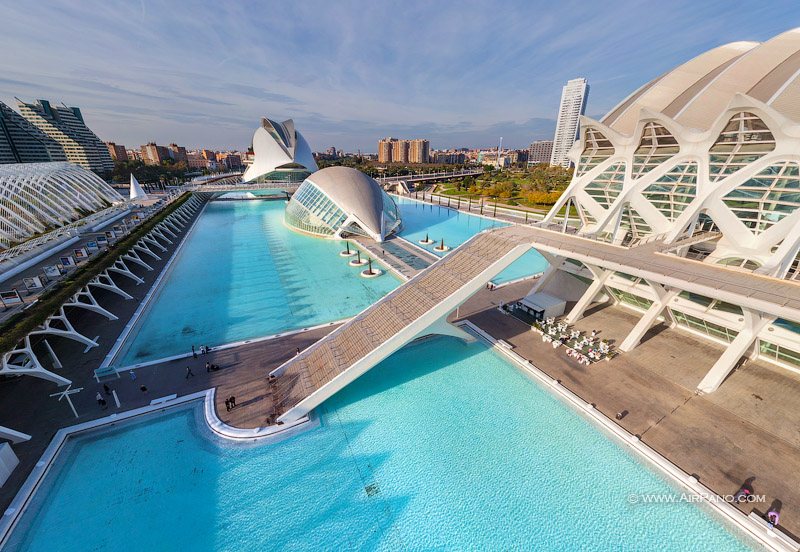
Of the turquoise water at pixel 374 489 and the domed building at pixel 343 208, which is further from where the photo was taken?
the domed building at pixel 343 208

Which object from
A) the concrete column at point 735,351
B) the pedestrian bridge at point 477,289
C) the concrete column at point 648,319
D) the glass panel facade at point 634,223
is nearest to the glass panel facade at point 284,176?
the pedestrian bridge at point 477,289

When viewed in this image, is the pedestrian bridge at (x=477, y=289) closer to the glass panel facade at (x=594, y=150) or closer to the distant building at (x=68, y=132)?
the glass panel facade at (x=594, y=150)

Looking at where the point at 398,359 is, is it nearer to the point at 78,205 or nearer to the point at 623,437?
the point at 623,437

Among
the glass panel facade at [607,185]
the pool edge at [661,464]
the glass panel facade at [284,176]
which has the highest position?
the glass panel facade at [607,185]

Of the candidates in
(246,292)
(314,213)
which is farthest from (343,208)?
(246,292)

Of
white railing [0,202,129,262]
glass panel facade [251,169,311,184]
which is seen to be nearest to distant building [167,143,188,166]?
glass panel facade [251,169,311,184]

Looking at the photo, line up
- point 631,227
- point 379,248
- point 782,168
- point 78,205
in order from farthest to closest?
point 78,205 < point 379,248 < point 631,227 < point 782,168

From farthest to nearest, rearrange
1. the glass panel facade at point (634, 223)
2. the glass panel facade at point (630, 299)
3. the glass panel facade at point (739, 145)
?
the glass panel facade at point (634, 223) < the glass panel facade at point (630, 299) < the glass panel facade at point (739, 145)

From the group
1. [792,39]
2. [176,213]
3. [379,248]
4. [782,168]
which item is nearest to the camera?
[782,168]

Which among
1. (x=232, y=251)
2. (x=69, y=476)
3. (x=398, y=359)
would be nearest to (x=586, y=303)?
(x=398, y=359)
